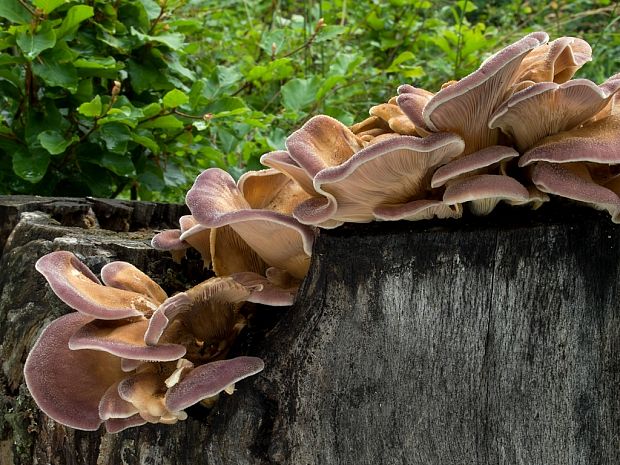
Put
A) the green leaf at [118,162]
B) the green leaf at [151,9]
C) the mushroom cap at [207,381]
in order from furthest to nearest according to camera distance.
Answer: the green leaf at [151,9]
the green leaf at [118,162]
the mushroom cap at [207,381]

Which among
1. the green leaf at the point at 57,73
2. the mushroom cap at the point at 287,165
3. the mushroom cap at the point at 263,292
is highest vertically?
the green leaf at the point at 57,73

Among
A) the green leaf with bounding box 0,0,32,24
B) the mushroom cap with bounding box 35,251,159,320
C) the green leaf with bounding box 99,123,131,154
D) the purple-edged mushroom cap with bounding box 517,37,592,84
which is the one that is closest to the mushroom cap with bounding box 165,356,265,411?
the mushroom cap with bounding box 35,251,159,320

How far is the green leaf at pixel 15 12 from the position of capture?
306cm

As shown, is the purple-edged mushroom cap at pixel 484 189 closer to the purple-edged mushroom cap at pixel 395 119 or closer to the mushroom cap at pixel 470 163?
the mushroom cap at pixel 470 163

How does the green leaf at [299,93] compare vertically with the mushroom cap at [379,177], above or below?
above

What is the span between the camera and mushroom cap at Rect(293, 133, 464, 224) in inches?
60.3

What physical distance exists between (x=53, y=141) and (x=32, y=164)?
24 cm

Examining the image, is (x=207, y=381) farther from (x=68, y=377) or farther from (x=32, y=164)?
(x=32, y=164)

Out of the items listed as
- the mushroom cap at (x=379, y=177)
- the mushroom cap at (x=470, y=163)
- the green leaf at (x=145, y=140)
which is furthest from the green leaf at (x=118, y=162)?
the mushroom cap at (x=470, y=163)

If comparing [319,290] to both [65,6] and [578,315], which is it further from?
[65,6]

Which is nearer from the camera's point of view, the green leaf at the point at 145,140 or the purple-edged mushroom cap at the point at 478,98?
the purple-edged mushroom cap at the point at 478,98

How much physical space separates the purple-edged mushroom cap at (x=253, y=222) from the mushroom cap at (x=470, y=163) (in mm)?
464

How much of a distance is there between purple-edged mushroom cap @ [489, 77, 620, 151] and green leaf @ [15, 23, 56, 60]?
235 centimetres

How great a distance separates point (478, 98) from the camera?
1.60 m
